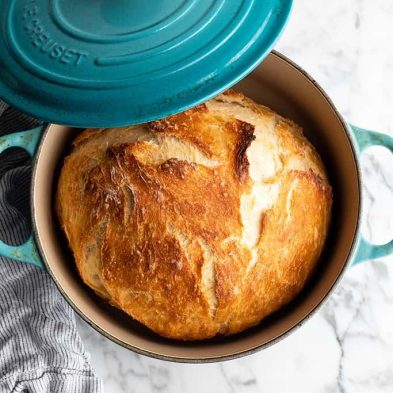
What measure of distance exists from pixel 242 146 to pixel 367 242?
0.25m

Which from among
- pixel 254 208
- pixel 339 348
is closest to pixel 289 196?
pixel 254 208

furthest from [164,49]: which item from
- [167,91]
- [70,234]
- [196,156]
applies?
[70,234]

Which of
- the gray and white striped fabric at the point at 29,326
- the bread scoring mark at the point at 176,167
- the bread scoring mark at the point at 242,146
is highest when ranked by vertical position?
the bread scoring mark at the point at 242,146

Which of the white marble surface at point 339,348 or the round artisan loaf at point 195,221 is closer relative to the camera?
the round artisan loaf at point 195,221

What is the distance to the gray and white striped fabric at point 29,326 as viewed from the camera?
1.09m

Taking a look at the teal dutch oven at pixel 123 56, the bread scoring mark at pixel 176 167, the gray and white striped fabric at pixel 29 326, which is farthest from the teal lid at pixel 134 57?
the gray and white striped fabric at pixel 29 326

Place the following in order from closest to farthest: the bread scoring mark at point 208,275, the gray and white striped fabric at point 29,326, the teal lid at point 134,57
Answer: the teal lid at point 134,57, the bread scoring mark at point 208,275, the gray and white striped fabric at point 29,326

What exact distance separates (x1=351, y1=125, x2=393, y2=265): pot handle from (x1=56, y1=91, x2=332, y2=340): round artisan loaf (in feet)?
0.24

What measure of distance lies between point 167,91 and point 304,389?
24.6 inches

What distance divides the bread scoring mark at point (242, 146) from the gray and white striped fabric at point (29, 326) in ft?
1.29

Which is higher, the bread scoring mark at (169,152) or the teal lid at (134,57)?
the teal lid at (134,57)

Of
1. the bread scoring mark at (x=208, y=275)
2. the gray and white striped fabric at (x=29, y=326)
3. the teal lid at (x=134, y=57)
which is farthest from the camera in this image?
the gray and white striped fabric at (x=29, y=326)

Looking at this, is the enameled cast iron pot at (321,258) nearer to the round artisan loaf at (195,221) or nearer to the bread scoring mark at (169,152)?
the round artisan loaf at (195,221)

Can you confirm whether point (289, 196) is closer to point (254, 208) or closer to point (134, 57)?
point (254, 208)
